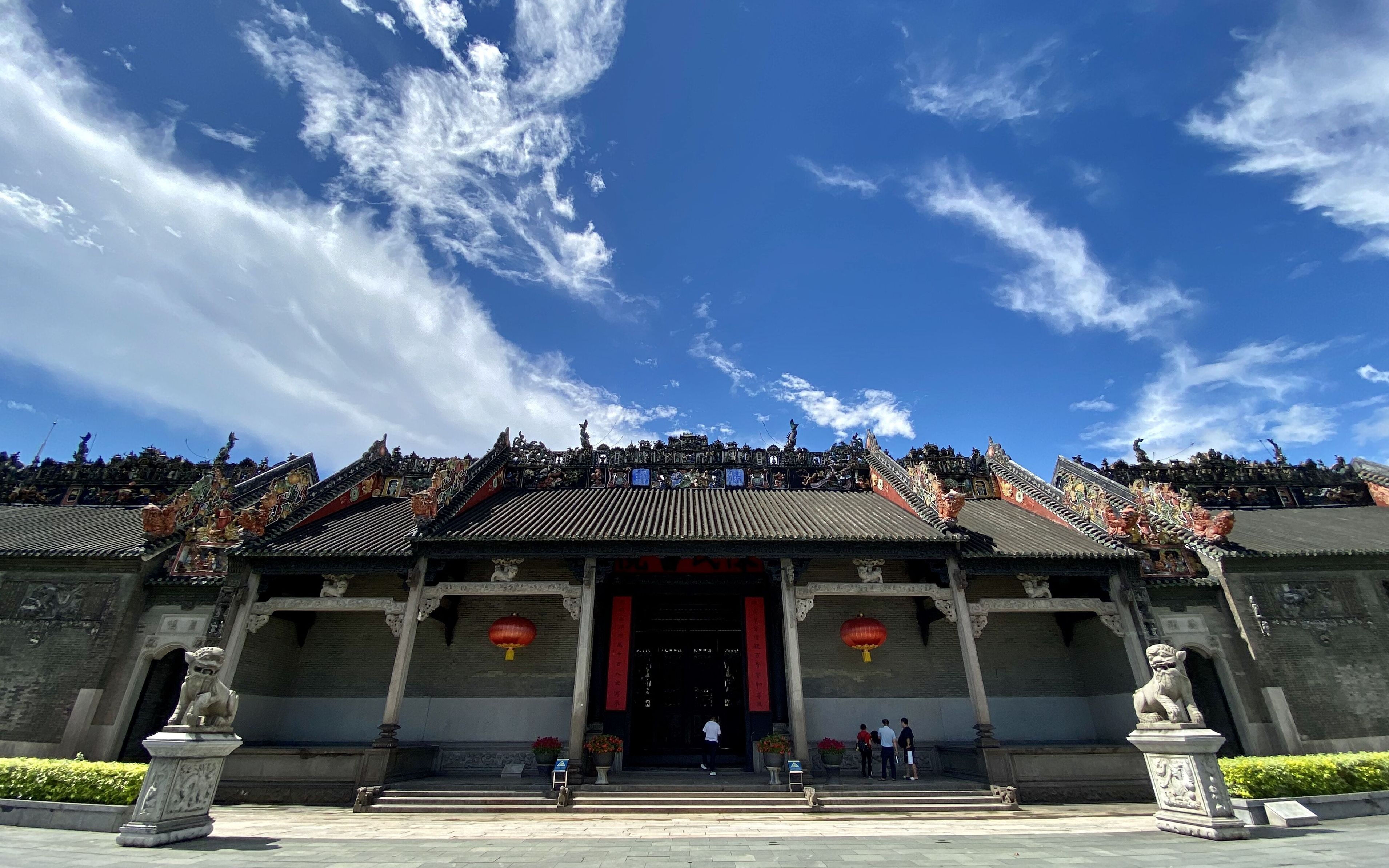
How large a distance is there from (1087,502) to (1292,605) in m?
4.14

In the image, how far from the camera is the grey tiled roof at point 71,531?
12.3m

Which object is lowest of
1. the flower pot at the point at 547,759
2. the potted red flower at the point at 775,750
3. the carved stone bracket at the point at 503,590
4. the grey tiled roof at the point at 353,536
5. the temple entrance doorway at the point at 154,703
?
the flower pot at the point at 547,759

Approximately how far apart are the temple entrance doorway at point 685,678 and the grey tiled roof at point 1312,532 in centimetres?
1116

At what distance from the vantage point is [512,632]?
11.7 meters

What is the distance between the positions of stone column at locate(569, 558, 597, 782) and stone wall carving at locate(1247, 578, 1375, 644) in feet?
45.9

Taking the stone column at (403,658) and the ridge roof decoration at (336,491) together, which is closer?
the stone column at (403,658)

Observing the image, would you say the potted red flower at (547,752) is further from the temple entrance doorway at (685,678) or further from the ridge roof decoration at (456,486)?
the ridge roof decoration at (456,486)

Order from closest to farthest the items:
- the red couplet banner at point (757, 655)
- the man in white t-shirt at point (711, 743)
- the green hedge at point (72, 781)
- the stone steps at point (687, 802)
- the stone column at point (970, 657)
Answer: the green hedge at point (72, 781), the stone steps at point (687, 802), the stone column at point (970, 657), the man in white t-shirt at point (711, 743), the red couplet banner at point (757, 655)

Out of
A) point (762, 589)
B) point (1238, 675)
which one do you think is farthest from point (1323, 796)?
point (762, 589)

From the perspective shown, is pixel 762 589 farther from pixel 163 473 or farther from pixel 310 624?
pixel 163 473

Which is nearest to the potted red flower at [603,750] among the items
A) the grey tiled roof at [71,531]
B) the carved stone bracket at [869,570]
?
the carved stone bracket at [869,570]

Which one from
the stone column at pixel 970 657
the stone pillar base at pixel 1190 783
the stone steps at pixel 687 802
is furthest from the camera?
the stone column at pixel 970 657

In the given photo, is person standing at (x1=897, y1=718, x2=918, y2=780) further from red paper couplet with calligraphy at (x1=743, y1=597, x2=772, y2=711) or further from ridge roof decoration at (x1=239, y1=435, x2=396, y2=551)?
ridge roof decoration at (x1=239, y1=435, x2=396, y2=551)

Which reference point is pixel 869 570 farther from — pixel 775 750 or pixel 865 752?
pixel 775 750
